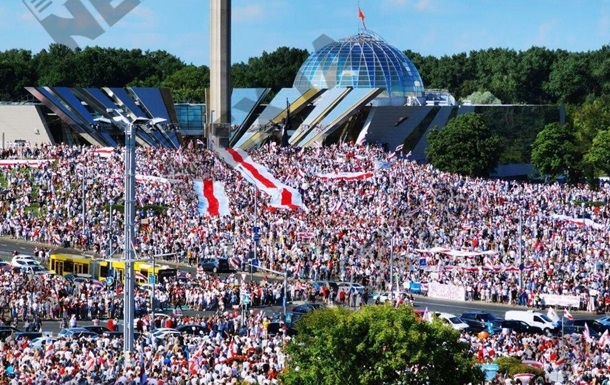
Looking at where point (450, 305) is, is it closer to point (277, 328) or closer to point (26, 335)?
point (277, 328)

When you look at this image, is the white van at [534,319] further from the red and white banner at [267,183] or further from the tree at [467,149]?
the tree at [467,149]

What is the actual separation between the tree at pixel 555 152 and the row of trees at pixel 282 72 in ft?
108

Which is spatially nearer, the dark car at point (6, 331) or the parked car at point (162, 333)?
the parked car at point (162, 333)

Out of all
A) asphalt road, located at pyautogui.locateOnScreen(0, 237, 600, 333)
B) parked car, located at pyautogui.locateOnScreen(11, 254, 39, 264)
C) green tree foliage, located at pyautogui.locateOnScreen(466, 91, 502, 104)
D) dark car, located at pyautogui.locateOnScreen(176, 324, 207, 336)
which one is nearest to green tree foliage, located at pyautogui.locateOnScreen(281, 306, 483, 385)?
dark car, located at pyautogui.locateOnScreen(176, 324, 207, 336)

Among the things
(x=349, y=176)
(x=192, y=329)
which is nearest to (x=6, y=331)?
(x=192, y=329)

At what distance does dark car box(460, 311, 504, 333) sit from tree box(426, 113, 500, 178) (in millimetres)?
44986

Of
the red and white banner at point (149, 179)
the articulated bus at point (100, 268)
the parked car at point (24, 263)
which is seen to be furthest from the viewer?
the red and white banner at point (149, 179)

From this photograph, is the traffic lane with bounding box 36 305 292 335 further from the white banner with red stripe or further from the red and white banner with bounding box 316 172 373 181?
the white banner with red stripe

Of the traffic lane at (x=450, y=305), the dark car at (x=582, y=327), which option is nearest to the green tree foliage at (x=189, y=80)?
the traffic lane at (x=450, y=305)

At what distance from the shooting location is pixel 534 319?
153 feet

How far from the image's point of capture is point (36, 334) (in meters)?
41.9

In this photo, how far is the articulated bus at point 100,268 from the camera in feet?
175

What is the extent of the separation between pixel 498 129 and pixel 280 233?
157ft

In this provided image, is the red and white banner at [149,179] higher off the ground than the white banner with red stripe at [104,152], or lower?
lower
